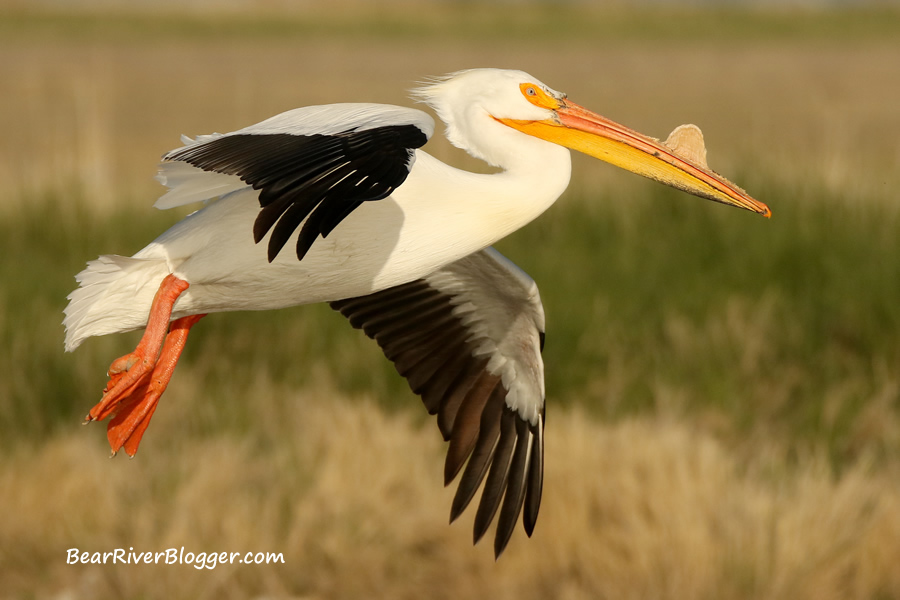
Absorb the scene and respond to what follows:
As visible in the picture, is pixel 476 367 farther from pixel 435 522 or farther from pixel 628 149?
pixel 435 522

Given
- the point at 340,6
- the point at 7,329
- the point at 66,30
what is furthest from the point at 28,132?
the point at 340,6

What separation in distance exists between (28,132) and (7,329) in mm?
13610

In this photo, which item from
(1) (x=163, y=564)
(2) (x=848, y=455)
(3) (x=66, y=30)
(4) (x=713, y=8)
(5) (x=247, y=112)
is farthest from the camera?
(4) (x=713, y=8)

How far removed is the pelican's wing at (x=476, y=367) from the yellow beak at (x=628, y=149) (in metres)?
1.30

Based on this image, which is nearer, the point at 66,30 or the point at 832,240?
the point at 832,240

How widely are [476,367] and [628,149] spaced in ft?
5.58

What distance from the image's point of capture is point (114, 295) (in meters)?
3.99

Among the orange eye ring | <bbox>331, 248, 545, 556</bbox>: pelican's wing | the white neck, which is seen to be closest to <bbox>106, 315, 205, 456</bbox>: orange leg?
the white neck

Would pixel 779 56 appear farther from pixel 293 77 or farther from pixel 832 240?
pixel 832 240

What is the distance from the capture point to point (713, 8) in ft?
Answer: 177

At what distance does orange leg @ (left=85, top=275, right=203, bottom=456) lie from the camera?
153 inches

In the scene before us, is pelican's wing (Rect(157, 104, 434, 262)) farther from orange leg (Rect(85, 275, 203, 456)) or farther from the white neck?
orange leg (Rect(85, 275, 203, 456))

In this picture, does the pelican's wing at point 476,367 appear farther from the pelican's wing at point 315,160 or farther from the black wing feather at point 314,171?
the black wing feather at point 314,171

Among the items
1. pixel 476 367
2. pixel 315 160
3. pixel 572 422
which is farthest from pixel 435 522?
pixel 315 160
